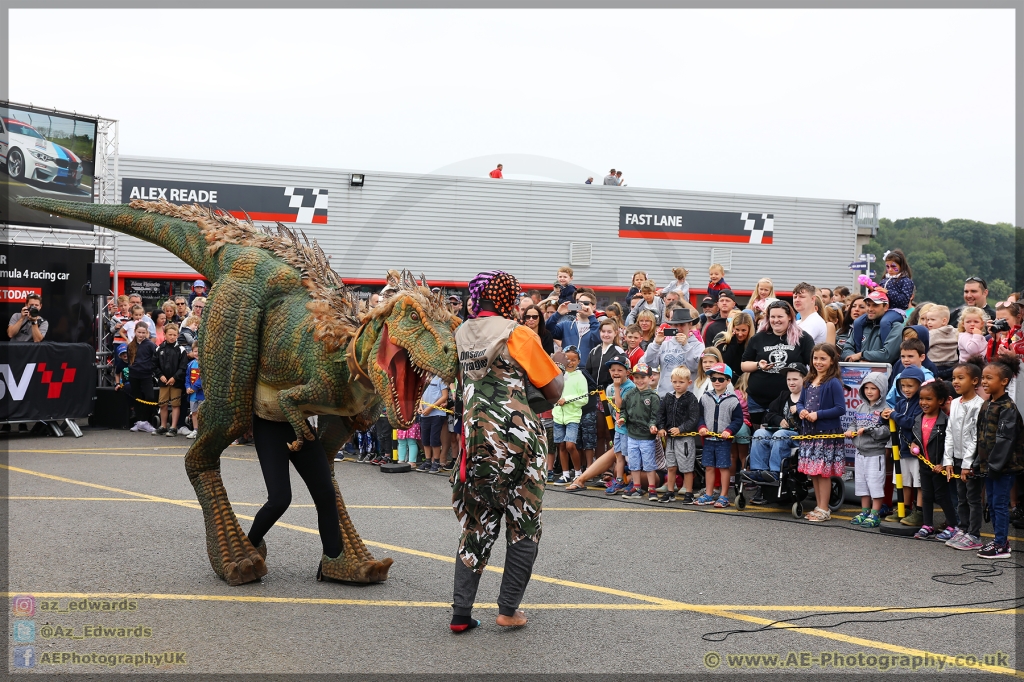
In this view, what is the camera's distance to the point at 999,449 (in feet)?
24.4

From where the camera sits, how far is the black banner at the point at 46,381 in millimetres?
14008

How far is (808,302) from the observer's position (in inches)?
410

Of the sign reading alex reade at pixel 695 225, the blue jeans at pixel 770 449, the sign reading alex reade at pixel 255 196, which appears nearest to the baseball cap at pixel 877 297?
the blue jeans at pixel 770 449

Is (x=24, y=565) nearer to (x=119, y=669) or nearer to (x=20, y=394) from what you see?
(x=119, y=669)

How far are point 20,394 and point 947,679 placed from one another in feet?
44.2

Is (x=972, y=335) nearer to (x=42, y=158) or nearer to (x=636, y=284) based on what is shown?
(x=636, y=284)

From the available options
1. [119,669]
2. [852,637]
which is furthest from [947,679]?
[119,669]

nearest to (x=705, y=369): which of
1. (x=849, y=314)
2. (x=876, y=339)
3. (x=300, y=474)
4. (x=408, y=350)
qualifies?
(x=876, y=339)

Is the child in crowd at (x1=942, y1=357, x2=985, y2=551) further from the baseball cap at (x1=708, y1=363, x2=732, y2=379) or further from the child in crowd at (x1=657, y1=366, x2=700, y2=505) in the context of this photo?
the child in crowd at (x1=657, y1=366, x2=700, y2=505)

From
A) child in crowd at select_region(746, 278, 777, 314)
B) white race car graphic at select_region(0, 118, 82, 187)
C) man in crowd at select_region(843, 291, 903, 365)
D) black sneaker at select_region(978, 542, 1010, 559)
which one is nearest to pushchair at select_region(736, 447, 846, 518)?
man in crowd at select_region(843, 291, 903, 365)

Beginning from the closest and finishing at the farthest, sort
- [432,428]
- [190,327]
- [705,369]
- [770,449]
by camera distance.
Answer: [770,449], [705,369], [432,428], [190,327]

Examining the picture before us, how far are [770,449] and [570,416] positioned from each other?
2.51 metres

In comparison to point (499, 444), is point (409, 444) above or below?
below

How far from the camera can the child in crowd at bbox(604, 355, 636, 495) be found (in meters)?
10.4
